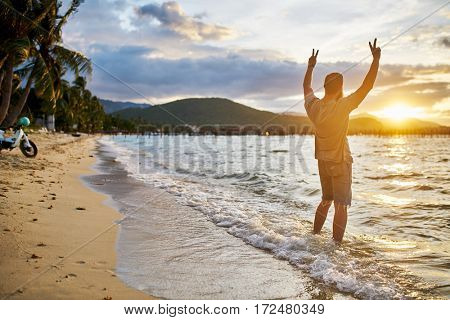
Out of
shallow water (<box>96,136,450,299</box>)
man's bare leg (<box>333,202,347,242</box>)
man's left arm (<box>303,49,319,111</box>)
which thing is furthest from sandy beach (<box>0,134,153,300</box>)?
man's left arm (<box>303,49,319,111</box>)

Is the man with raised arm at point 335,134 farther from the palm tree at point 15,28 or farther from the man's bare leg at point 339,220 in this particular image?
the palm tree at point 15,28

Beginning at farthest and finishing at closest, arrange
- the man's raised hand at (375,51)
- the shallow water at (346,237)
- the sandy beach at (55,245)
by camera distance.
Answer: the man's raised hand at (375,51) → the shallow water at (346,237) → the sandy beach at (55,245)

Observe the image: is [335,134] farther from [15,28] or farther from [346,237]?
[15,28]

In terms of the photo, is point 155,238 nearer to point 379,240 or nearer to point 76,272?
point 76,272

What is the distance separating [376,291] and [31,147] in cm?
1332

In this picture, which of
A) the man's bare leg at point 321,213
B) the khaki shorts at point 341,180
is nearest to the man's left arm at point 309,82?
the khaki shorts at point 341,180

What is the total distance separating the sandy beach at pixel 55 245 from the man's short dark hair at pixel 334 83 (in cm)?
352

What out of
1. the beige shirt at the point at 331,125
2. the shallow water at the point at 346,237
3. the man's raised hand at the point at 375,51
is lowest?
the shallow water at the point at 346,237

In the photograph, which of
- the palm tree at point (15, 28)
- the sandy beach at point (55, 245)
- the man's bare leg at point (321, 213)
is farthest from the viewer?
the palm tree at point (15, 28)

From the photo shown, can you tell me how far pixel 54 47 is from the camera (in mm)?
23000

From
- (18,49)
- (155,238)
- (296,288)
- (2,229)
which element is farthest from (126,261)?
(18,49)

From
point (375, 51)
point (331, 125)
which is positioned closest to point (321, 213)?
point (331, 125)

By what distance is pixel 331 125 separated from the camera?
17.0ft

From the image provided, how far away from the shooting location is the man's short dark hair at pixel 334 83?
5.16 m
